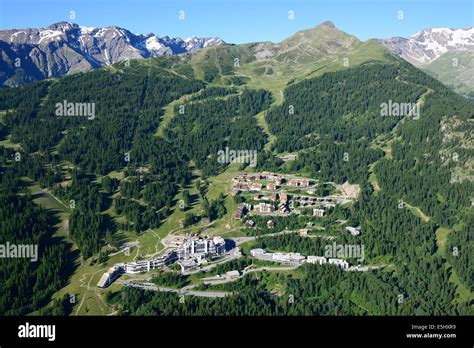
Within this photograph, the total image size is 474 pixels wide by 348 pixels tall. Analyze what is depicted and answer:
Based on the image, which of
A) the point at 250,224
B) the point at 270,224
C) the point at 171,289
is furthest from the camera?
the point at 250,224

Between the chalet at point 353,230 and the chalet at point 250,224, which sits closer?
the chalet at point 353,230

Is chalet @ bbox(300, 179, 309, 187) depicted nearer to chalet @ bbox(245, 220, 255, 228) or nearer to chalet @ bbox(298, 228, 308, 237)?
chalet @ bbox(245, 220, 255, 228)

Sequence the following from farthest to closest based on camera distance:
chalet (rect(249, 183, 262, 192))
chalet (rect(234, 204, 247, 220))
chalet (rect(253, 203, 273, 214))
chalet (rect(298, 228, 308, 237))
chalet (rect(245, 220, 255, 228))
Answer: chalet (rect(249, 183, 262, 192)), chalet (rect(253, 203, 273, 214)), chalet (rect(234, 204, 247, 220)), chalet (rect(245, 220, 255, 228)), chalet (rect(298, 228, 308, 237))

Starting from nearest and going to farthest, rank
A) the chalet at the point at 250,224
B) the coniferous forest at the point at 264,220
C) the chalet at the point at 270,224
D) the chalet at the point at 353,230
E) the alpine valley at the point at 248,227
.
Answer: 1. the coniferous forest at the point at 264,220
2. the alpine valley at the point at 248,227
3. the chalet at the point at 353,230
4. the chalet at the point at 270,224
5. the chalet at the point at 250,224

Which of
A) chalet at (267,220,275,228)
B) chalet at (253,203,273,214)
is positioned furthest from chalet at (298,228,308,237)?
chalet at (253,203,273,214)

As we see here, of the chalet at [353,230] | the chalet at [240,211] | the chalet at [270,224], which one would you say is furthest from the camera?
the chalet at [240,211]

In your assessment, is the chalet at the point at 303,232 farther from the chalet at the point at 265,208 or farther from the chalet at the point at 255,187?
the chalet at the point at 255,187

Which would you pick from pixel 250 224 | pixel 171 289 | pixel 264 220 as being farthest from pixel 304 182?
pixel 171 289

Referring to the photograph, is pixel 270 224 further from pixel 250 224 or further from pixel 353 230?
pixel 353 230

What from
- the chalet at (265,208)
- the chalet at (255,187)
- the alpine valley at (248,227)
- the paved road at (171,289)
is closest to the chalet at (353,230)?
the alpine valley at (248,227)

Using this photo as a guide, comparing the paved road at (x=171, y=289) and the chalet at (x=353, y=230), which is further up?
the chalet at (x=353, y=230)

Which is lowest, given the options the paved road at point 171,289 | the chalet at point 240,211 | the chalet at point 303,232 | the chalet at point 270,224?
the paved road at point 171,289

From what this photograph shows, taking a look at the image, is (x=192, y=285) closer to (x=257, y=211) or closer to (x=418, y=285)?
(x=257, y=211)
